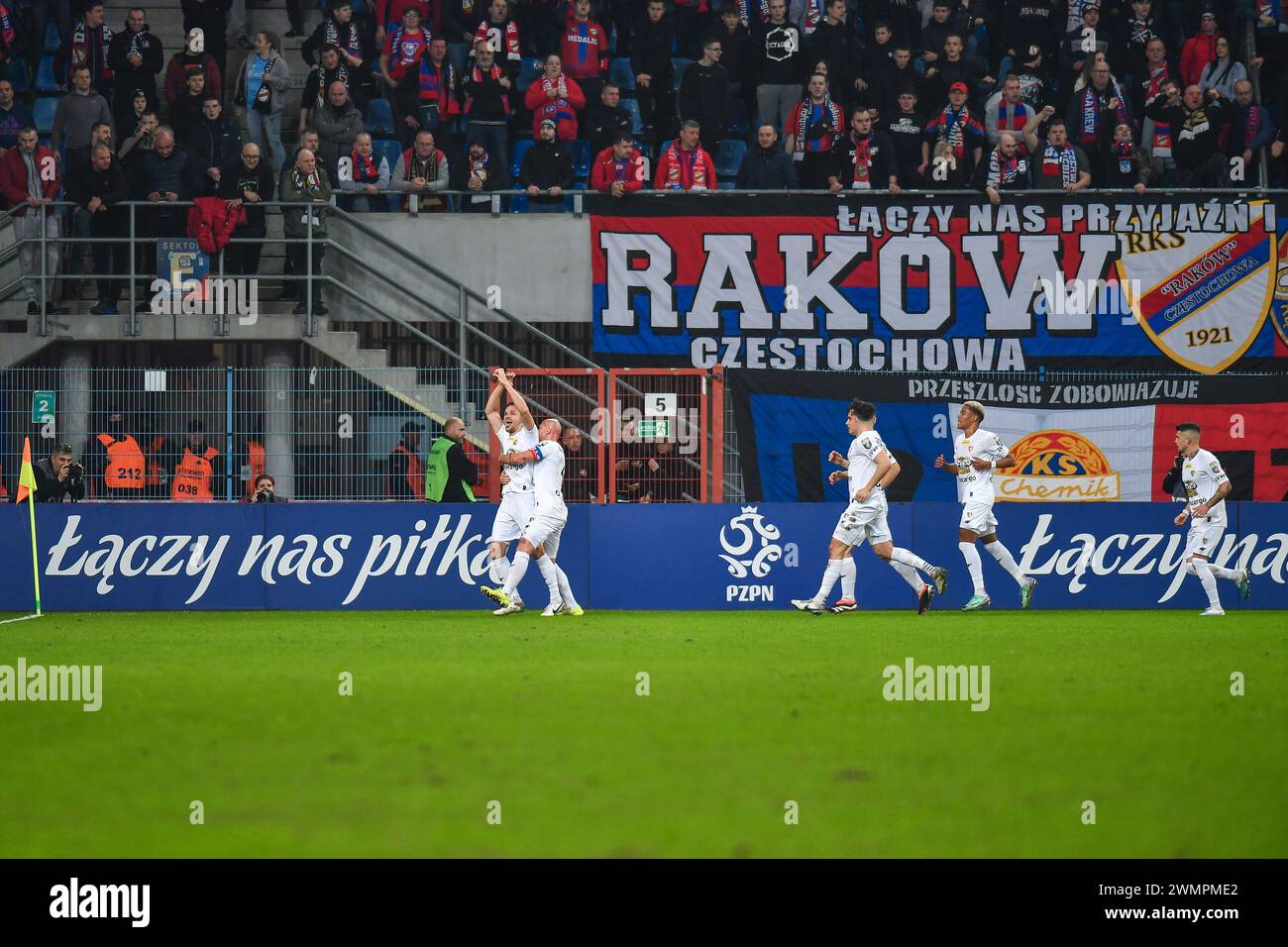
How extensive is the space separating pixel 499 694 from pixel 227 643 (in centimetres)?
492

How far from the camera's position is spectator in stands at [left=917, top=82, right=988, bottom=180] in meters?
23.5

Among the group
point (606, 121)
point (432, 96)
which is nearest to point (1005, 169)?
point (606, 121)

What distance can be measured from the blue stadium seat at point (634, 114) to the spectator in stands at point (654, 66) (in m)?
0.33

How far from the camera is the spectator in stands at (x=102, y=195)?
22094 mm

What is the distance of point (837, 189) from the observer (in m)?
23.0

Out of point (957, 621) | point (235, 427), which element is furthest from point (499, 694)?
point (235, 427)

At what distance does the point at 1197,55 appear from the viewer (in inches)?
973

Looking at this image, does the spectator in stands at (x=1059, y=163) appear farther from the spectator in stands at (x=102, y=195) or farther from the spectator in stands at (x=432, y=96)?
the spectator in stands at (x=102, y=195)

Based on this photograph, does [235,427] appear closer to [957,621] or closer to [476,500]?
[476,500]

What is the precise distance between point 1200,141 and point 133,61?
15.9 m

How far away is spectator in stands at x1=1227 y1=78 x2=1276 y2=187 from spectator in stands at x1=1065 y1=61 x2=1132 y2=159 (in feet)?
5.09

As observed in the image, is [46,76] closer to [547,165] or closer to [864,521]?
[547,165]

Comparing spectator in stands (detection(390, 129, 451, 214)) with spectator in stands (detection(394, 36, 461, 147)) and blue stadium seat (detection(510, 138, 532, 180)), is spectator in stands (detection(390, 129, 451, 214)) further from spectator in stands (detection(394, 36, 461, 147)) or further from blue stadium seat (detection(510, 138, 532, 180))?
blue stadium seat (detection(510, 138, 532, 180))

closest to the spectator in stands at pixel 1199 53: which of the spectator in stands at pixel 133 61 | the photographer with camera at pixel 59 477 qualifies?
the spectator in stands at pixel 133 61
